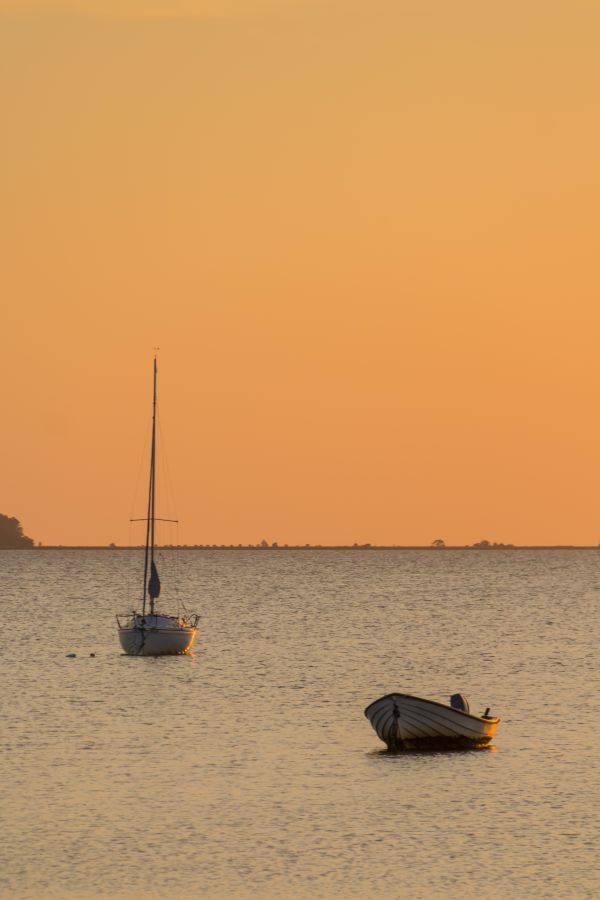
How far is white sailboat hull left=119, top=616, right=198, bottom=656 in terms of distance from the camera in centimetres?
10506

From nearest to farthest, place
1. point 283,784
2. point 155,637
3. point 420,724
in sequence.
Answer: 1. point 283,784
2. point 420,724
3. point 155,637

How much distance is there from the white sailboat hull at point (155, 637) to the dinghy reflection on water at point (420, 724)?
45.0m

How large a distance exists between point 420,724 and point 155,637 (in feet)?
151

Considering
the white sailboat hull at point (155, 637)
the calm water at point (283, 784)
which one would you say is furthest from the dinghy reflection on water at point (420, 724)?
the white sailboat hull at point (155, 637)

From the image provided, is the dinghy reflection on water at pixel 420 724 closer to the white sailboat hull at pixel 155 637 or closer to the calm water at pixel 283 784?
the calm water at pixel 283 784

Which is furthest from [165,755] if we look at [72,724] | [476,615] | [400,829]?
[476,615]

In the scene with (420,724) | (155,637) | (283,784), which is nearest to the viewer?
(283,784)

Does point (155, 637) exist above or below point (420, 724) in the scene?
above

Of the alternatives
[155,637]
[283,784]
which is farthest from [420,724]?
[155,637]

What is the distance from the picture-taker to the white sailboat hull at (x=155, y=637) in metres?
105

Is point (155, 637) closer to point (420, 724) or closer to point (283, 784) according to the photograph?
point (420, 724)

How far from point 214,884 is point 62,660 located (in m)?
69.2

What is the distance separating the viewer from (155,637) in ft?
344

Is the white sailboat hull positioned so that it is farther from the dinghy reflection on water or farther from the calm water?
the dinghy reflection on water
